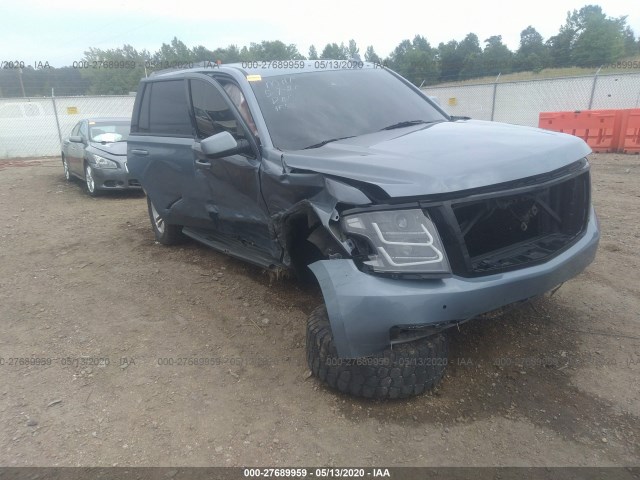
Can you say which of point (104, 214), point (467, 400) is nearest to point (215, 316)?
point (467, 400)

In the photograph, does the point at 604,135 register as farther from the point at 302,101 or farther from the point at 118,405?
the point at 118,405

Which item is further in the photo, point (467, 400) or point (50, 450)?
point (467, 400)

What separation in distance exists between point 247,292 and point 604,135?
1027 cm

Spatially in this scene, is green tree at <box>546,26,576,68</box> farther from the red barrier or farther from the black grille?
the black grille

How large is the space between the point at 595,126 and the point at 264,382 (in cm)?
1118

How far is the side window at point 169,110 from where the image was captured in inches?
180

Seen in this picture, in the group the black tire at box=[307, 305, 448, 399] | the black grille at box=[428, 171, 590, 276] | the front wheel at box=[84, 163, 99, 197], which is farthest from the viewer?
the front wheel at box=[84, 163, 99, 197]

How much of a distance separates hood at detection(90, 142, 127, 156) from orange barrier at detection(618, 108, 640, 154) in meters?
10.6

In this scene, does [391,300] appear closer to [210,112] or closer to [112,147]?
[210,112]

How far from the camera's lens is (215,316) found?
3.93m

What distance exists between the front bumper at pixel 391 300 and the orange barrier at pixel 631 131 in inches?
405

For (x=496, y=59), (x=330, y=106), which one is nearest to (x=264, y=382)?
(x=330, y=106)

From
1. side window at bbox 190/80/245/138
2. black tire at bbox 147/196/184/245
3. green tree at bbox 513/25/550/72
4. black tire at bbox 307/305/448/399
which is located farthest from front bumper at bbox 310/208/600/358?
green tree at bbox 513/25/550/72

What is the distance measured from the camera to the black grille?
94.3 inches
